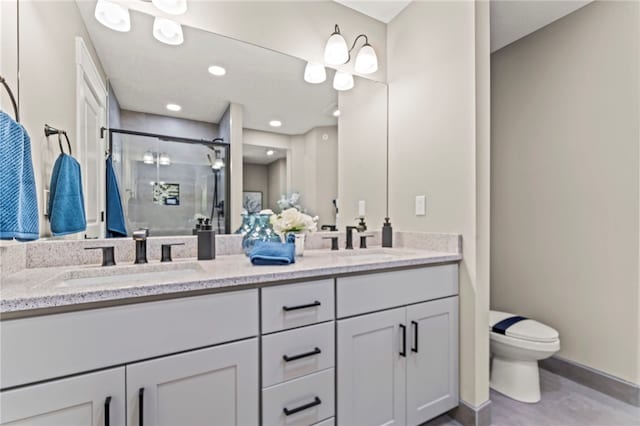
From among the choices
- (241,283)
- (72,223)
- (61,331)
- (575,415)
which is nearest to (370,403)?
(241,283)

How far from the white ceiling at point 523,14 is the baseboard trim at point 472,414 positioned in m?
2.47

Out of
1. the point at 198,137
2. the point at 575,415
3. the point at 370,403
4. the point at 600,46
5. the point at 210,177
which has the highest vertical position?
the point at 600,46

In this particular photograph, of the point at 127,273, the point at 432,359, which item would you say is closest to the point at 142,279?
the point at 127,273

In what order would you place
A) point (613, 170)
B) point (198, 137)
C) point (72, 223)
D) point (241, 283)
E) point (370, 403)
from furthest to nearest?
1. point (613, 170)
2. point (198, 137)
3. point (370, 403)
4. point (72, 223)
5. point (241, 283)

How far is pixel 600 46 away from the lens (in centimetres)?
196

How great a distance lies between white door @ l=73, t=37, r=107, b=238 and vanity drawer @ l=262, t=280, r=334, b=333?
875mm

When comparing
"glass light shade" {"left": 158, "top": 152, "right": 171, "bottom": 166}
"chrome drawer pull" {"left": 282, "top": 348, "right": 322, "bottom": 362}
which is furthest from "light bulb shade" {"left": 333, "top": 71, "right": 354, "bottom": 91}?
"chrome drawer pull" {"left": 282, "top": 348, "right": 322, "bottom": 362}

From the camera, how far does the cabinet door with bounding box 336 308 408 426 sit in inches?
50.4

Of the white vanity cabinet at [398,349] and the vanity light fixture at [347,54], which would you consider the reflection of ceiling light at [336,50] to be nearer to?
the vanity light fixture at [347,54]

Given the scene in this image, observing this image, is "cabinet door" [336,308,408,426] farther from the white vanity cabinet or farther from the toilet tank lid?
the toilet tank lid

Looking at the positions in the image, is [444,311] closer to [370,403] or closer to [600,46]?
[370,403]

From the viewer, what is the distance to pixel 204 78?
162cm

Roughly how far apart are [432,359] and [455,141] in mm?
1160

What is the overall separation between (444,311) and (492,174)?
5.01 ft
